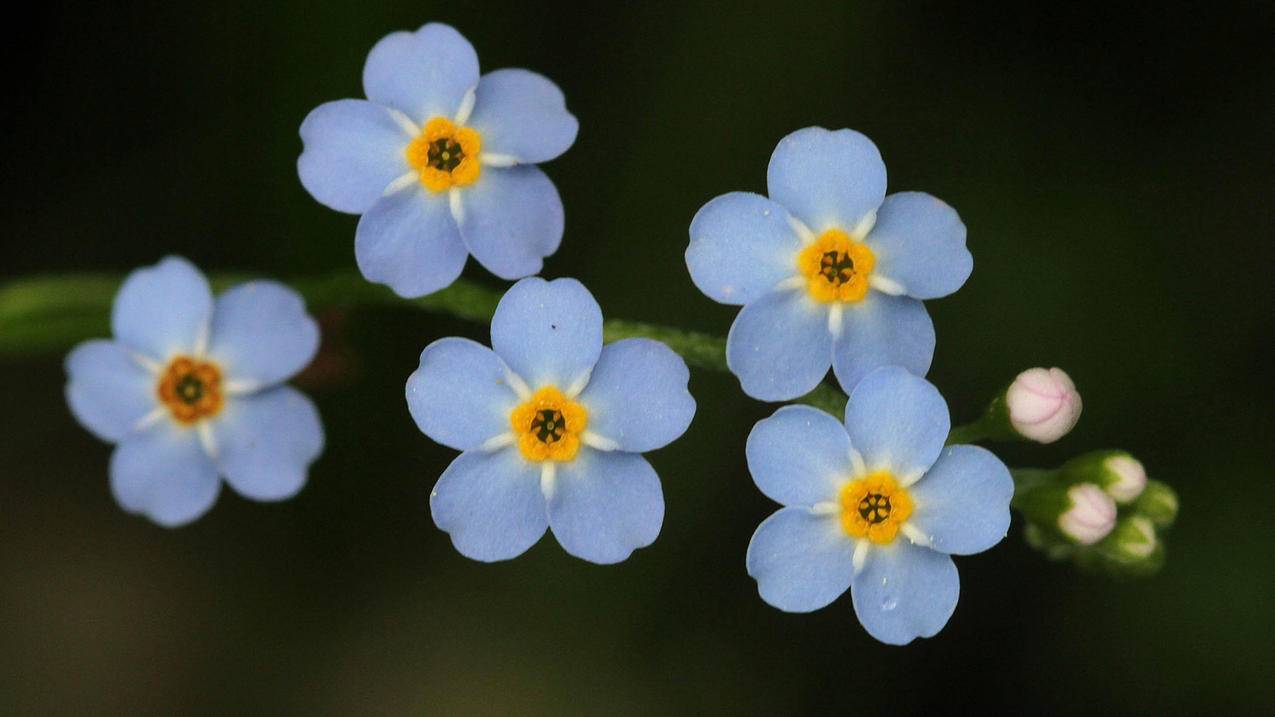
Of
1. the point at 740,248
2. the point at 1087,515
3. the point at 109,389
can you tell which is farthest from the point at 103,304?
the point at 1087,515

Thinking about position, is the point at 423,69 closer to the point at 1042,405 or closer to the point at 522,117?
the point at 522,117

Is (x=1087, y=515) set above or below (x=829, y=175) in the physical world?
below

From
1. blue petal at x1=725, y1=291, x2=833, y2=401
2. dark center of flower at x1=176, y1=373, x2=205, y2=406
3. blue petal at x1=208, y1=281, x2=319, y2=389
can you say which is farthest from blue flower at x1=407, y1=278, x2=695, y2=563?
dark center of flower at x1=176, y1=373, x2=205, y2=406

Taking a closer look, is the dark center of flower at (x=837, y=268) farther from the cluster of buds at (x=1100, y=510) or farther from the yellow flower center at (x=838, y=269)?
the cluster of buds at (x=1100, y=510)

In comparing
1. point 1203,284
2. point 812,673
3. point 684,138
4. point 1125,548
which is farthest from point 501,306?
point 1203,284

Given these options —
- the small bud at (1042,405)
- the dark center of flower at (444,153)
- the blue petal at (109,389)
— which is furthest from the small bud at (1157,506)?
the blue petal at (109,389)

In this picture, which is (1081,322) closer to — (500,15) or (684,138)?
(684,138)

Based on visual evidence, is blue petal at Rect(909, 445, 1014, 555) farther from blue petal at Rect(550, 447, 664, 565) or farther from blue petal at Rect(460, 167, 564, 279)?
blue petal at Rect(460, 167, 564, 279)
